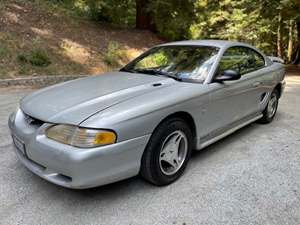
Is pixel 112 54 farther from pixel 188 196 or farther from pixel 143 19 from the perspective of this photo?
pixel 188 196

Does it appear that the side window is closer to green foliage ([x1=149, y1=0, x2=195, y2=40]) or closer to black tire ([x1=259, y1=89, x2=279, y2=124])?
black tire ([x1=259, y1=89, x2=279, y2=124])

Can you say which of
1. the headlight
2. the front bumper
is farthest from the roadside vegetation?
the headlight

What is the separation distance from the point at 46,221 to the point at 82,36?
909 centimetres

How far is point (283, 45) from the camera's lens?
1809cm

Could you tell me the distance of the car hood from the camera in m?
2.58

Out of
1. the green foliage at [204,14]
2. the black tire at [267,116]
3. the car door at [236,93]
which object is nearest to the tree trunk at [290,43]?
the green foliage at [204,14]

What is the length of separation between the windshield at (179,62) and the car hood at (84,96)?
208mm

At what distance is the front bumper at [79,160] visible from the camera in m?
2.36

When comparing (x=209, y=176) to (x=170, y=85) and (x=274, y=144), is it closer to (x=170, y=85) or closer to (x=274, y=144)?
(x=170, y=85)

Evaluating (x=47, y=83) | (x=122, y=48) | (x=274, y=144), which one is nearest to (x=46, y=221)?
(x=274, y=144)

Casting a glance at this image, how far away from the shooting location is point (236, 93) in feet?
12.2

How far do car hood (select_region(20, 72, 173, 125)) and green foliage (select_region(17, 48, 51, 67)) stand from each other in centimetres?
514

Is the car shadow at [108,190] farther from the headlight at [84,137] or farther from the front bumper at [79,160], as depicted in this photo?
the headlight at [84,137]

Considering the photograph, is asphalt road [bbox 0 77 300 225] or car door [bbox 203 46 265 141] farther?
car door [bbox 203 46 265 141]
